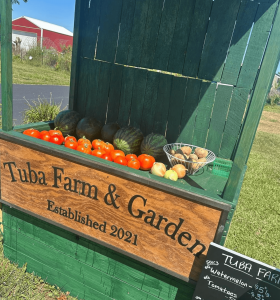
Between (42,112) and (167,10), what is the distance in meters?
4.73

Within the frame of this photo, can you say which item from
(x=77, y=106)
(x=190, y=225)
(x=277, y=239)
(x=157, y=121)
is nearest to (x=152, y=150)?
(x=157, y=121)

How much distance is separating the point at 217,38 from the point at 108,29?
4.89 ft

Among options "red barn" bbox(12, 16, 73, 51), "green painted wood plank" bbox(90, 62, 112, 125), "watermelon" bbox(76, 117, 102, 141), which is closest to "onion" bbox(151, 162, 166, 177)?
"watermelon" bbox(76, 117, 102, 141)

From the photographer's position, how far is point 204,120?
342 cm

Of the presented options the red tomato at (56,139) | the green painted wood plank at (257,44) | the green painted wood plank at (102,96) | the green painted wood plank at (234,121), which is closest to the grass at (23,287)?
the red tomato at (56,139)

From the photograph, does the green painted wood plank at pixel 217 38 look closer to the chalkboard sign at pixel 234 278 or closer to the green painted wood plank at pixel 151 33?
the green painted wood plank at pixel 151 33

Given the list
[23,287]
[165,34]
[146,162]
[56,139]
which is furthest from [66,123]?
[23,287]

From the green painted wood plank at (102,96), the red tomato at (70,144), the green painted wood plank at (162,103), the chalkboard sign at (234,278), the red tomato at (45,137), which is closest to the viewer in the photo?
the chalkboard sign at (234,278)

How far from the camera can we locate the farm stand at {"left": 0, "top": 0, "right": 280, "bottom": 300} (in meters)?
2.33

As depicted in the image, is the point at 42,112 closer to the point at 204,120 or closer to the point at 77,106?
the point at 77,106

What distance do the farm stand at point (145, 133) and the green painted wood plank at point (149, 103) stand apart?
0.04ft

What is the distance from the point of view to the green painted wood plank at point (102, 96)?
384cm

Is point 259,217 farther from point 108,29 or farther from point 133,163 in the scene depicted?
point 108,29

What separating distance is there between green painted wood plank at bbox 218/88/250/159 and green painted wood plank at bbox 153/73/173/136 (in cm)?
79
